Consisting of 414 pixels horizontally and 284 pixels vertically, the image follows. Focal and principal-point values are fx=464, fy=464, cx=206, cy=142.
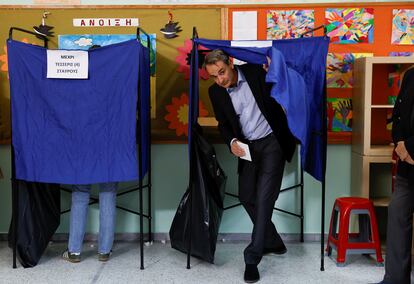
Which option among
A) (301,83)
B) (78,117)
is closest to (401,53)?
(301,83)

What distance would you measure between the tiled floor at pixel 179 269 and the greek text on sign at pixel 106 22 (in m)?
1.58

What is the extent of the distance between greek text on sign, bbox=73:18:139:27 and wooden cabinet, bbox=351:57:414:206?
1.60 metres

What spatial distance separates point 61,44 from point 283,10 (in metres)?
1.59

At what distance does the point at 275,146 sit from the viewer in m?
2.66

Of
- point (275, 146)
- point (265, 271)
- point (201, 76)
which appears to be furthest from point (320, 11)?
point (265, 271)

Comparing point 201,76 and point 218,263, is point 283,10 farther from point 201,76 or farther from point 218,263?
point 218,263

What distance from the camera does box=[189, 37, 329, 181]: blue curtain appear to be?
8.00 feet

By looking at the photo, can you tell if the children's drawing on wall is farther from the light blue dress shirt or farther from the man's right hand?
the man's right hand

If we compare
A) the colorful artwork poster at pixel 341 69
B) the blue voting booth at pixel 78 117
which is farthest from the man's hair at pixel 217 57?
the colorful artwork poster at pixel 341 69

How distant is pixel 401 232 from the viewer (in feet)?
7.86

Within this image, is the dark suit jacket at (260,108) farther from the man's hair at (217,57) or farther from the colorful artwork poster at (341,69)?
the colorful artwork poster at (341,69)

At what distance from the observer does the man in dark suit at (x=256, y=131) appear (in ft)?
8.58

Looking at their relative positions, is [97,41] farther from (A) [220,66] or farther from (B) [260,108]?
A: (B) [260,108]

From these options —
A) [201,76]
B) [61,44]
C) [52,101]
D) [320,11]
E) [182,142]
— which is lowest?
[182,142]
